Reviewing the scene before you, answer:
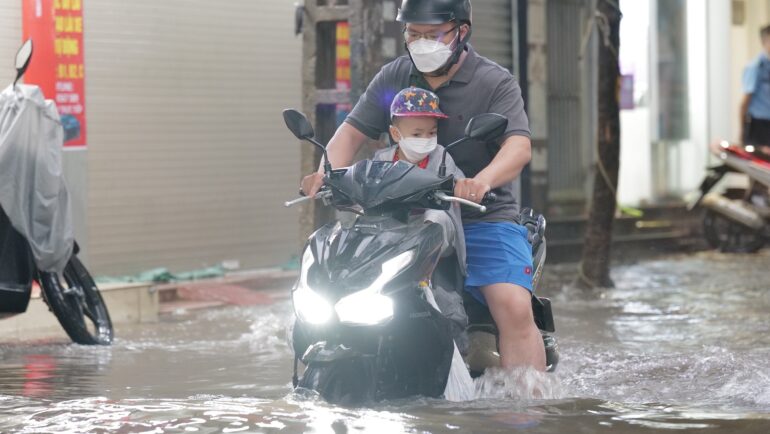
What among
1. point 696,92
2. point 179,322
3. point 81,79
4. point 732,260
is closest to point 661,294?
point 732,260

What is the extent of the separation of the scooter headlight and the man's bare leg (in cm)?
77

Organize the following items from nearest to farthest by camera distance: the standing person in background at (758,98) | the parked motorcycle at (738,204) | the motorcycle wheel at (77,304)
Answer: the motorcycle wheel at (77,304) → the parked motorcycle at (738,204) → the standing person in background at (758,98)

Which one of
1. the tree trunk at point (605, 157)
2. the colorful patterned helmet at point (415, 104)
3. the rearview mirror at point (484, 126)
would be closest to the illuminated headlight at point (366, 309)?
the rearview mirror at point (484, 126)

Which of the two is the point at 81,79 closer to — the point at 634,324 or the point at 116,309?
the point at 116,309

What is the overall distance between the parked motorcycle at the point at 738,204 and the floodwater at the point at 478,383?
106 inches

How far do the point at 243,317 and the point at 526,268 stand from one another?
15.6 ft

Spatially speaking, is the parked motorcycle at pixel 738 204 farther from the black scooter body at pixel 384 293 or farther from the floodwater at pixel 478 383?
the black scooter body at pixel 384 293

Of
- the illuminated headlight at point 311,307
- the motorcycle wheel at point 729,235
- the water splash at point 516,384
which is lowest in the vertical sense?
the motorcycle wheel at point 729,235

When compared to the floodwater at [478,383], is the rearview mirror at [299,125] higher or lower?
higher

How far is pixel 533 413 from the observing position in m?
5.12

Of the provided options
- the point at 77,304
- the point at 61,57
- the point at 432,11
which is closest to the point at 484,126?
the point at 432,11

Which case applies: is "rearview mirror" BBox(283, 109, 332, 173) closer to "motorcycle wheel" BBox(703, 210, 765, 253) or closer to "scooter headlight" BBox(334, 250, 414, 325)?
"scooter headlight" BBox(334, 250, 414, 325)

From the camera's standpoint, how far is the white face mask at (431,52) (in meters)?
5.36

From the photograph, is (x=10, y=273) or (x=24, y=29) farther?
(x=24, y=29)
